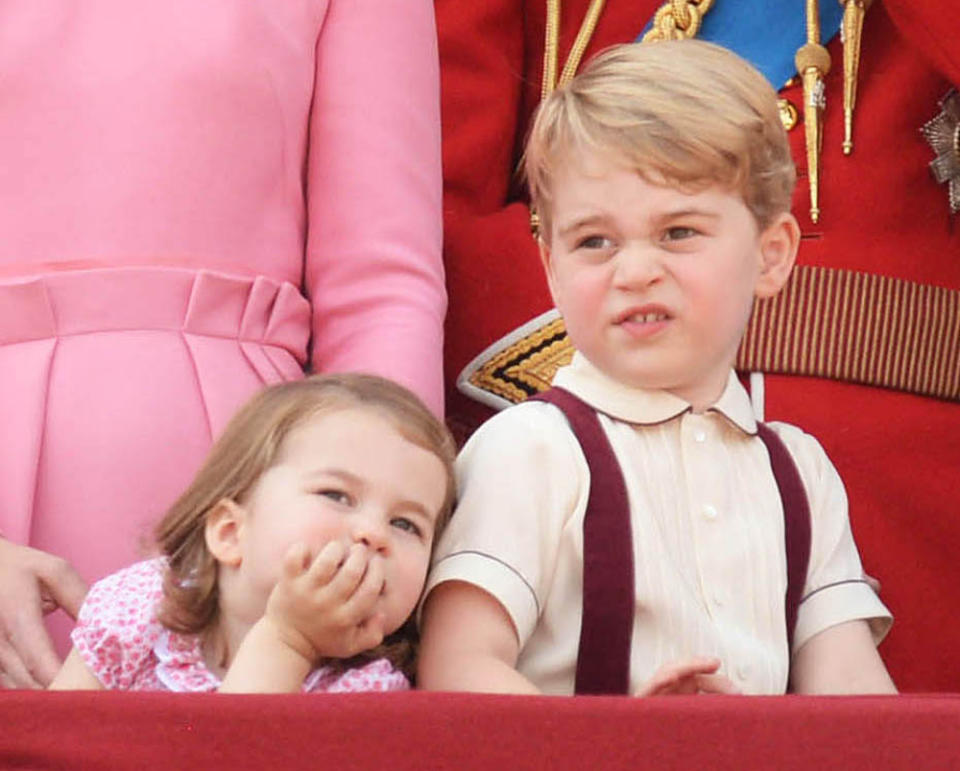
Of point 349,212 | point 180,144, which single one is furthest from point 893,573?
point 180,144

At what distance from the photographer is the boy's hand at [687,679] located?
1.22 meters

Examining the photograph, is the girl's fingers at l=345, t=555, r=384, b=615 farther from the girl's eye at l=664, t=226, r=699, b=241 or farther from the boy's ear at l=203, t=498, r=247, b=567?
the girl's eye at l=664, t=226, r=699, b=241

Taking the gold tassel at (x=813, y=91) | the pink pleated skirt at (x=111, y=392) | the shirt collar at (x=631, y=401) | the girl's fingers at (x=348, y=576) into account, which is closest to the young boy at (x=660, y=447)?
the shirt collar at (x=631, y=401)

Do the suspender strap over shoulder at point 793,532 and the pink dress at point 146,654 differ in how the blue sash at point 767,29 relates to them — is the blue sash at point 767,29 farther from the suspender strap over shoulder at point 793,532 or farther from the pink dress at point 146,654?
the pink dress at point 146,654

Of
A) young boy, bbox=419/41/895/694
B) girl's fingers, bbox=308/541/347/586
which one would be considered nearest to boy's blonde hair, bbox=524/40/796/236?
young boy, bbox=419/41/895/694

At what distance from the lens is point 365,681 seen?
1.29m

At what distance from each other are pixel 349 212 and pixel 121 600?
A: 0.51m

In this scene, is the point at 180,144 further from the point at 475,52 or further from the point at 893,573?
the point at 893,573

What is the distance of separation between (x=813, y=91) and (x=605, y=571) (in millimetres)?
627

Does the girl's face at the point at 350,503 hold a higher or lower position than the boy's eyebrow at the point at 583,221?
lower

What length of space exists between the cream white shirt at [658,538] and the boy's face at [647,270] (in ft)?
0.10

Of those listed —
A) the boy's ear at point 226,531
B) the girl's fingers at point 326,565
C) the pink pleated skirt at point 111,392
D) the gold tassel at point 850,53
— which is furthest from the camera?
the gold tassel at point 850,53

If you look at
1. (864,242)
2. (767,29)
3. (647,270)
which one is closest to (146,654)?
(647,270)

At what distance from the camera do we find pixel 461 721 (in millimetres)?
1015
